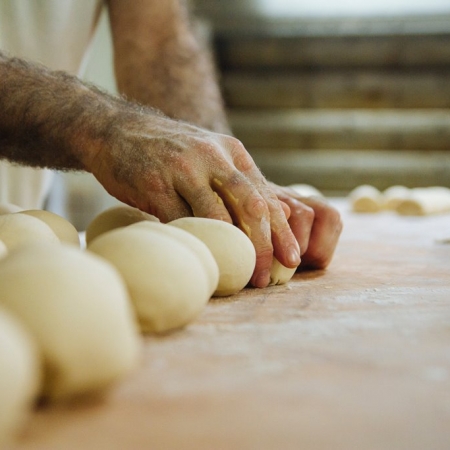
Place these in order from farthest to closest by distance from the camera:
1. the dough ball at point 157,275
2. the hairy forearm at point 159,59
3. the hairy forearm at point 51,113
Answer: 1. the hairy forearm at point 159,59
2. the hairy forearm at point 51,113
3. the dough ball at point 157,275

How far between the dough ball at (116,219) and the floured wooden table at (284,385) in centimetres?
37

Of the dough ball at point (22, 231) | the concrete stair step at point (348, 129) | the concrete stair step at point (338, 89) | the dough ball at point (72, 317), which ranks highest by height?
the dough ball at point (72, 317)

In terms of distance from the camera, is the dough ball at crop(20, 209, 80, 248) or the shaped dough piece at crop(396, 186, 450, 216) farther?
the shaped dough piece at crop(396, 186, 450, 216)

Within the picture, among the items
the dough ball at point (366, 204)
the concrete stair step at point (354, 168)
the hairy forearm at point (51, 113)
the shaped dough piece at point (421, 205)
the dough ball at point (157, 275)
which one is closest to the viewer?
the dough ball at point (157, 275)

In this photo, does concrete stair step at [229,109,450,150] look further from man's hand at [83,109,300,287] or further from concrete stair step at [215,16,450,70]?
man's hand at [83,109,300,287]

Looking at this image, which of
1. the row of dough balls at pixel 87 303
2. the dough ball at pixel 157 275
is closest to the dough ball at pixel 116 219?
the row of dough balls at pixel 87 303

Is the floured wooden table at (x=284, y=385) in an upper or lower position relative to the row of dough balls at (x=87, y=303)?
lower

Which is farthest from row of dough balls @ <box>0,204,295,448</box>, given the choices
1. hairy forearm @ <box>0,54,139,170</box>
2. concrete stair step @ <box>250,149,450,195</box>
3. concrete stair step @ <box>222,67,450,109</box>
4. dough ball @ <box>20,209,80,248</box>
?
concrete stair step @ <box>222,67,450,109</box>

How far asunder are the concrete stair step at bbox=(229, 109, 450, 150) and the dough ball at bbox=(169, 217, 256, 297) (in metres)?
5.04

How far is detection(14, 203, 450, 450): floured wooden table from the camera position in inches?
19.4

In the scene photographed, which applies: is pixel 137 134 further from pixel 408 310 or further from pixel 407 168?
pixel 407 168

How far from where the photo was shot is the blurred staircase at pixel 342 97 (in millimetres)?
5770

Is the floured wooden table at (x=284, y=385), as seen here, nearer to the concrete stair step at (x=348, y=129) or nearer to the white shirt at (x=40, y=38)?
the white shirt at (x=40, y=38)

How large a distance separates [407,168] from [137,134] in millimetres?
4957
